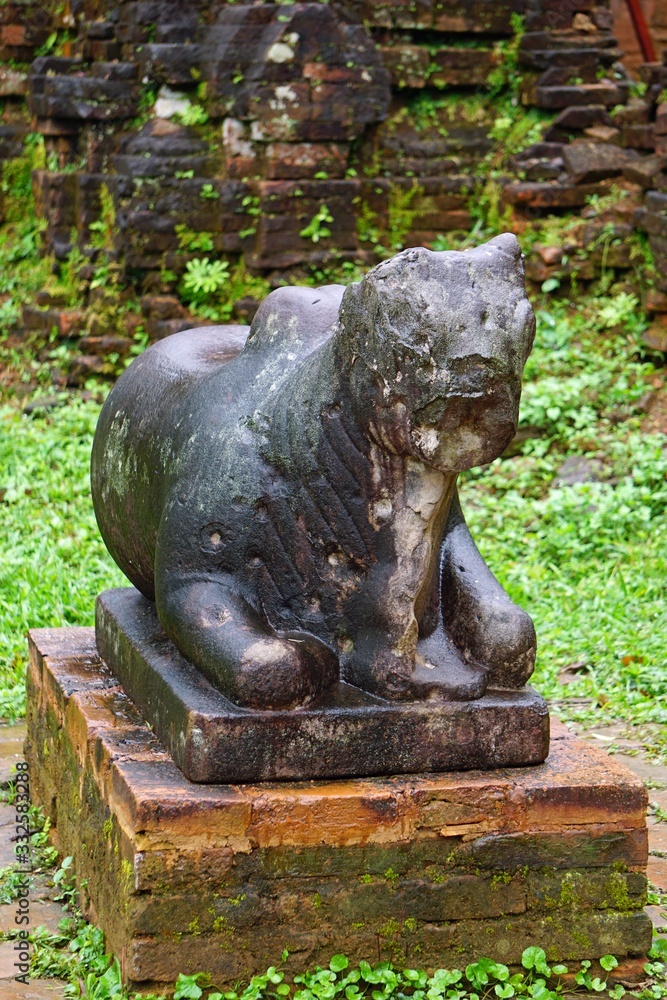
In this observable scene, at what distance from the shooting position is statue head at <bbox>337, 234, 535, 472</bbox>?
2.69 m

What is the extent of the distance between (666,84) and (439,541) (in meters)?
6.45

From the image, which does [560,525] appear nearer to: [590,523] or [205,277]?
[590,523]

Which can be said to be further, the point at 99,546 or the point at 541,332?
the point at 541,332

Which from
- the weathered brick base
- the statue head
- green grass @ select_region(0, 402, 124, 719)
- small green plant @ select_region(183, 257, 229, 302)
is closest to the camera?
the statue head

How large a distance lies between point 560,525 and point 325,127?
323 cm

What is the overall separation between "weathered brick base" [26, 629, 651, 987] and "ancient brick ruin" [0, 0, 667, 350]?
18.2 ft

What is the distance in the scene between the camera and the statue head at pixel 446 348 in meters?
2.69

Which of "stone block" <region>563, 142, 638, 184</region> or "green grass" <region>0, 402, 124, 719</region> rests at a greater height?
"stone block" <region>563, 142, 638, 184</region>

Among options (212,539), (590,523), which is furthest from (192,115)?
(212,539)

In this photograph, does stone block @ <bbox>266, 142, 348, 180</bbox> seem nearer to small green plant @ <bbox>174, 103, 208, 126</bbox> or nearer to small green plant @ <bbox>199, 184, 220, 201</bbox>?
small green plant @ <bbox>199, 184, 220, 201</bbox>

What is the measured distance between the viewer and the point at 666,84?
341 inches

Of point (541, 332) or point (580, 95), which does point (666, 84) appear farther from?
point (541, 332)

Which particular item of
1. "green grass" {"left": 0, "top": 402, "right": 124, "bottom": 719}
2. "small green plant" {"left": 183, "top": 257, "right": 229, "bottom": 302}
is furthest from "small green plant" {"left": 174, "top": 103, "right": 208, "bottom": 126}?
"green grass" {"left": 0, "top": 402, "right": 124, "bottom": 719}

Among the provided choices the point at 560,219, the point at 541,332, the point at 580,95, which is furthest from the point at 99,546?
the point at 580,95
